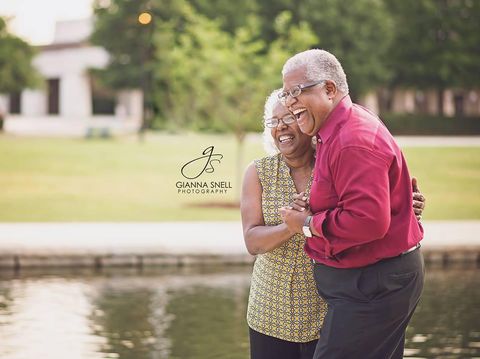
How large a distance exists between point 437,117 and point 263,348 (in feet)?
134

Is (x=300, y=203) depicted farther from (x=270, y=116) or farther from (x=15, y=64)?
(x=15, y=64)

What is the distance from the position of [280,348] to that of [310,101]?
97cm

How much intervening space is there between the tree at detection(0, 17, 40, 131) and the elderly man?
121 ft

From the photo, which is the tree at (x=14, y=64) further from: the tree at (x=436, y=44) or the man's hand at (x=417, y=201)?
the man's hand at (x=417, y=201)

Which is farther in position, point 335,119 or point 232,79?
point 232,79

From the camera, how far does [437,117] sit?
4356cm

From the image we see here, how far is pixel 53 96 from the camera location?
172ft

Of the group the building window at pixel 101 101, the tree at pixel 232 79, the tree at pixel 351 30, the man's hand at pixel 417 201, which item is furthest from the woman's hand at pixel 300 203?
the building window at pixel 101 101

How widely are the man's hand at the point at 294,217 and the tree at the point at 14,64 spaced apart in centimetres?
3694

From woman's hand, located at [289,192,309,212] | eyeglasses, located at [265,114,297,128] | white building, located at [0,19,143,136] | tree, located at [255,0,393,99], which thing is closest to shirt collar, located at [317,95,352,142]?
woman's hand, located at [289,192,309,212]

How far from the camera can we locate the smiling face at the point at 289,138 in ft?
11.6

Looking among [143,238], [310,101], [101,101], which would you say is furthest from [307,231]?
[101,101]

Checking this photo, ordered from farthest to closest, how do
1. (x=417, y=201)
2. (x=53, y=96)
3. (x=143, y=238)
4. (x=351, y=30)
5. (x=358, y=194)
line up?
1. (x=53, y=96)
2. (x=351, y=30)
3. (x=143, y=238)
4. (x=417, y=201)
5. (x=358, y=194)

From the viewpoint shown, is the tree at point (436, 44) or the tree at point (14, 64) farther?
the tree at point (436, 44)
